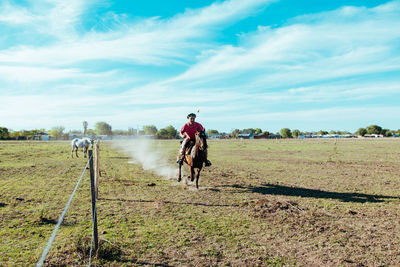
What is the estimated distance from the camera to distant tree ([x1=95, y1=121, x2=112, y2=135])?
149 meters

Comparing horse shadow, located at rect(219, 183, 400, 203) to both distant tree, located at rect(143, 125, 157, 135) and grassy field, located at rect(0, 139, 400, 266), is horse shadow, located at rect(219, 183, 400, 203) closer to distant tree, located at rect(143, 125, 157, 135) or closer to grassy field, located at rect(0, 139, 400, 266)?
grassy field, located at rect(0, 139, 400, 266)

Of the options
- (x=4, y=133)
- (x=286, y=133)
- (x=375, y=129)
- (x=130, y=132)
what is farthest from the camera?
(x=286, y=133)

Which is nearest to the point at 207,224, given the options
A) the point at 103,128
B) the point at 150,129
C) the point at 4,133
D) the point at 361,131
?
the point at 4,133

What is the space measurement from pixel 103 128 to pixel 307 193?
511ft

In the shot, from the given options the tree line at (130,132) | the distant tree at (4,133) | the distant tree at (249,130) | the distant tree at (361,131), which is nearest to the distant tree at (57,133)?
the tree line at (130,132)

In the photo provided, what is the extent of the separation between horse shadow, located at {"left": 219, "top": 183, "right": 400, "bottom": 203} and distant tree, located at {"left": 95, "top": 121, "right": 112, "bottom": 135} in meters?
151

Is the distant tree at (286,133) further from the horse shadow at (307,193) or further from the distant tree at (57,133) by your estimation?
the horse shadow at (307,193)

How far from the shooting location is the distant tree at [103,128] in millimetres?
149125

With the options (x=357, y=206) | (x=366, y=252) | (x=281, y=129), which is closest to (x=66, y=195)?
(x=366, y=252)

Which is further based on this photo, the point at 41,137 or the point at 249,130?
the point at 249,130

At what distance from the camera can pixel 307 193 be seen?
32.9ft

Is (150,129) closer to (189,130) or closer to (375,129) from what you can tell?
(189,130)

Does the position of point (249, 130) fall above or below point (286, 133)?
above

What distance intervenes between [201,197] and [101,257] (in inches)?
195
